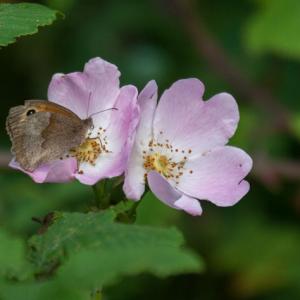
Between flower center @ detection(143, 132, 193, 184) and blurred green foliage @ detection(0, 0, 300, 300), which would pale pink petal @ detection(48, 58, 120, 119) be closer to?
flower center @ detection(143, 132, 193, 184)

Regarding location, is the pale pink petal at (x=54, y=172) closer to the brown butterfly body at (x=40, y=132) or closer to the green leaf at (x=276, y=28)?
the brown butterfly body at (x=40, y=132)

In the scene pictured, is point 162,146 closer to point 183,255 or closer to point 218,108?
point 218,108

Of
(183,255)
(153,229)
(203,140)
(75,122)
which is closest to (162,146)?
(203,140)

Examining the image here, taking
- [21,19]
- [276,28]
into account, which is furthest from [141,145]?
[276,28]

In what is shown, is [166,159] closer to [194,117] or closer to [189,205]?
[194,117]

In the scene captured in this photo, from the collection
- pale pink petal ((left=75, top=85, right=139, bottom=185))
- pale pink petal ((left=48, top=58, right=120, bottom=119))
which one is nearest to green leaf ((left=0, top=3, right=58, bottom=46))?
pale pink petal ((left=48, top=58, right=120, bottom=119))

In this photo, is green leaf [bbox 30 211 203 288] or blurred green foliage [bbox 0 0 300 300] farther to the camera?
blurred green foliage [bbox 0 0 300 300]
